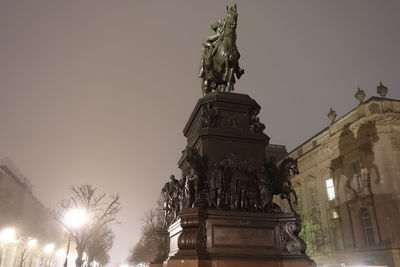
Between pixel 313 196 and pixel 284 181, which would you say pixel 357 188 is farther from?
pixel 284 181

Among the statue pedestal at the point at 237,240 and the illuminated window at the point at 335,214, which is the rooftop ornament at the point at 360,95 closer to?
the illuminated window at the point at 335,214

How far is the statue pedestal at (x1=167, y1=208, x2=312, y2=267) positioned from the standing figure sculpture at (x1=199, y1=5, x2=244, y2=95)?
438cm

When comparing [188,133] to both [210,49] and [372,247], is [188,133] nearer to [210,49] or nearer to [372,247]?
[210,49]

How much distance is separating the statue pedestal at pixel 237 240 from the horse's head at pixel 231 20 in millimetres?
5773

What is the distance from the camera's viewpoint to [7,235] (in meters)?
41.0

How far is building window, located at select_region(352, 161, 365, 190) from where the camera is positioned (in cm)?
3111

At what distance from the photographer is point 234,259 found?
6.49m

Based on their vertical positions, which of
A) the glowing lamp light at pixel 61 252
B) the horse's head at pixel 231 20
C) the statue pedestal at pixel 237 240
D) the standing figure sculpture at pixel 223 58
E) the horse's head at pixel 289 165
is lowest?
the statue pedestal at pixel 237 240

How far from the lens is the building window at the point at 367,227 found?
28906 millimetres

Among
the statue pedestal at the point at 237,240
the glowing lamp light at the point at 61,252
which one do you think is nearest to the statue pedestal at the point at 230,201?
the statue pedestal at the point at 237,240

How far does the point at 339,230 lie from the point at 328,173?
6.11 meters

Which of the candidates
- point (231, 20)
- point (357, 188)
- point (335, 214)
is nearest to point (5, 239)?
point (335, 214)

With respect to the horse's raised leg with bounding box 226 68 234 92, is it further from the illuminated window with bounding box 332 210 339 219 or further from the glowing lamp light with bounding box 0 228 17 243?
the glowing lamp light with bounding box 0 228 17 243

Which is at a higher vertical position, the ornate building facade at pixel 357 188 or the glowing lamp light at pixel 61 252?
the ornate building facade at pixel 357 188
